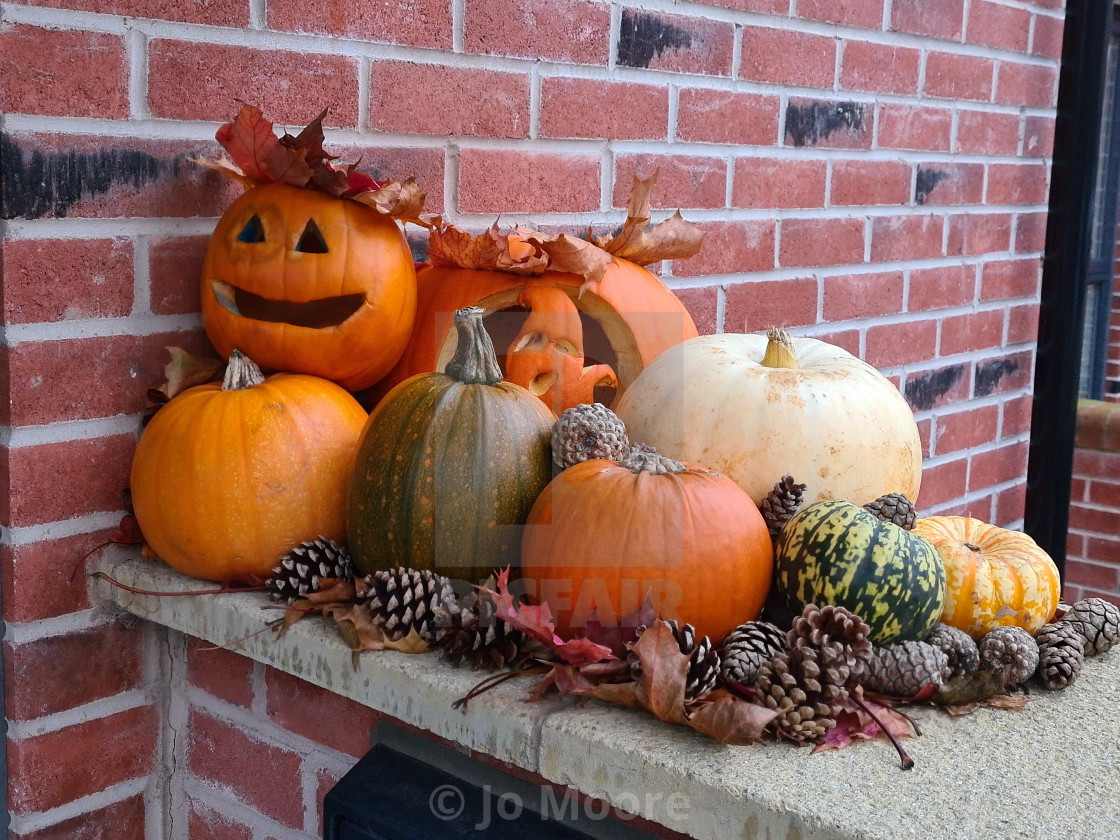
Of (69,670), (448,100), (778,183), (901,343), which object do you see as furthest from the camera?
(901,343)

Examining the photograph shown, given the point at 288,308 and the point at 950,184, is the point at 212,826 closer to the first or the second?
the point at 288,308

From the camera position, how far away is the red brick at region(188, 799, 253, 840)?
144 cm

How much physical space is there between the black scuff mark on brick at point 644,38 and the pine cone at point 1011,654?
1.13 meters

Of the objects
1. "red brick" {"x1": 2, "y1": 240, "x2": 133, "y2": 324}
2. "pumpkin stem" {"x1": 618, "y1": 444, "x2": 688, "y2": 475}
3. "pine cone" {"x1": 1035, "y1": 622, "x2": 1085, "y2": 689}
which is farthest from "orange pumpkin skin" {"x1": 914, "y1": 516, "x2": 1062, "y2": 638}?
"red brick" {"x1": 2, "y1": 240, "x2": 133, "y2": 324}

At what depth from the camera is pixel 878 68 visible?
2.27 metres

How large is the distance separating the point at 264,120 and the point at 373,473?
0.40 metres

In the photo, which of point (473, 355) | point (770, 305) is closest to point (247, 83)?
point (473, 355)

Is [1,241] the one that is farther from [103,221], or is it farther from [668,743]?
[668,743]

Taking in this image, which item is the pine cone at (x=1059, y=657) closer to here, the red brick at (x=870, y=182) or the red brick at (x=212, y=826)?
the red brick at (x=212, y=826)

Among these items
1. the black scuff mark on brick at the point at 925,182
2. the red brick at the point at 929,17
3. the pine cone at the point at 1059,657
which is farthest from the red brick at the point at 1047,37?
the pine cone at the point at 1059,657

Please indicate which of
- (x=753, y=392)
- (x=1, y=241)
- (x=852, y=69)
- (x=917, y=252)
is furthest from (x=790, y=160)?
(x=1, y=241)

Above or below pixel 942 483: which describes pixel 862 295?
above

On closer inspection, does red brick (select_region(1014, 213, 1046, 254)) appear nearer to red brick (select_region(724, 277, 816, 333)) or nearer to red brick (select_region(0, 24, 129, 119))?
red brick (select_region(724, 277, 816, 333))

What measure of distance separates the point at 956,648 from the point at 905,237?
1.55 m
